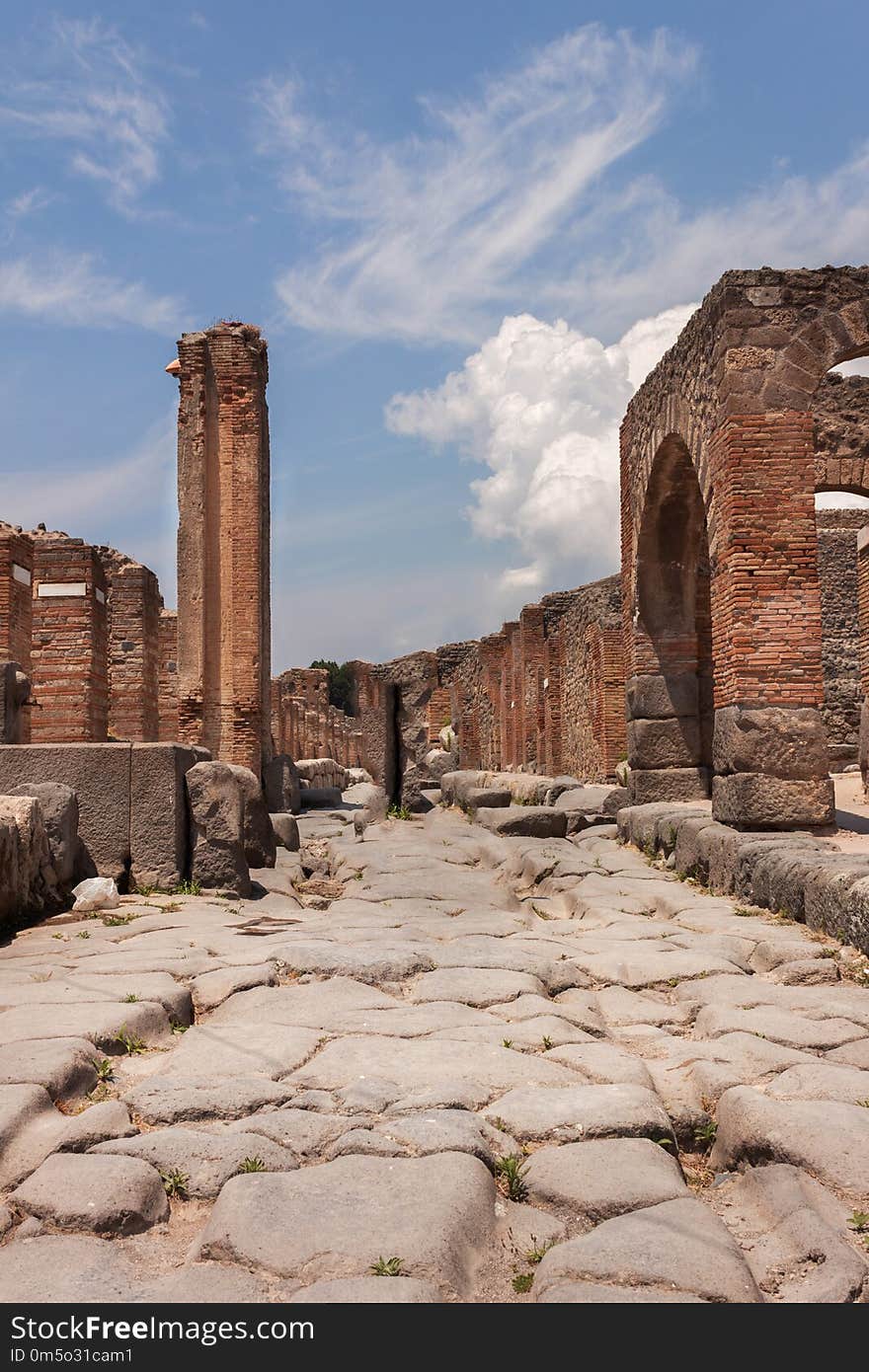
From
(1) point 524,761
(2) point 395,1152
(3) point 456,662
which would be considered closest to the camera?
(2) point 395,1152

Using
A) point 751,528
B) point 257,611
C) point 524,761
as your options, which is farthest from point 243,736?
point 524,761

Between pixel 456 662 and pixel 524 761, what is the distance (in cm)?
1428

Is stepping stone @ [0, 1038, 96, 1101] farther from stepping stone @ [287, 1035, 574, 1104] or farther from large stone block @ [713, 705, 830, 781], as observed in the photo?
large stone block @ [713, 705, 830, 781]

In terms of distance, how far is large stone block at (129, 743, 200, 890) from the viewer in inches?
280

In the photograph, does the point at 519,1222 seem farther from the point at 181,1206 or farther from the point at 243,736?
the point at 243,736

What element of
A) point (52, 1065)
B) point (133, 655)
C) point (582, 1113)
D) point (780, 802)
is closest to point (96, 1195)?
point (52, 1065)

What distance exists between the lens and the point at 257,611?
52.3 ft

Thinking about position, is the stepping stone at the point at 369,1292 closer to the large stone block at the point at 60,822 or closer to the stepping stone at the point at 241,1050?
the stepping stone at the point at 241,1050

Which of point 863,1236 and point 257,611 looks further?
point 257,611

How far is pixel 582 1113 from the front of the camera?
2.83 m

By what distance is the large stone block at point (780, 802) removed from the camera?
7.96 m

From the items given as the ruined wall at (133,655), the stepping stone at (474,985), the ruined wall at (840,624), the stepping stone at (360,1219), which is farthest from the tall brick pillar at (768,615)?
the ruined wall at (840,624)

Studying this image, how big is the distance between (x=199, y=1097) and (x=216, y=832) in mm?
4367

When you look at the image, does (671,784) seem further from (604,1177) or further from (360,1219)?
(360,1219)
